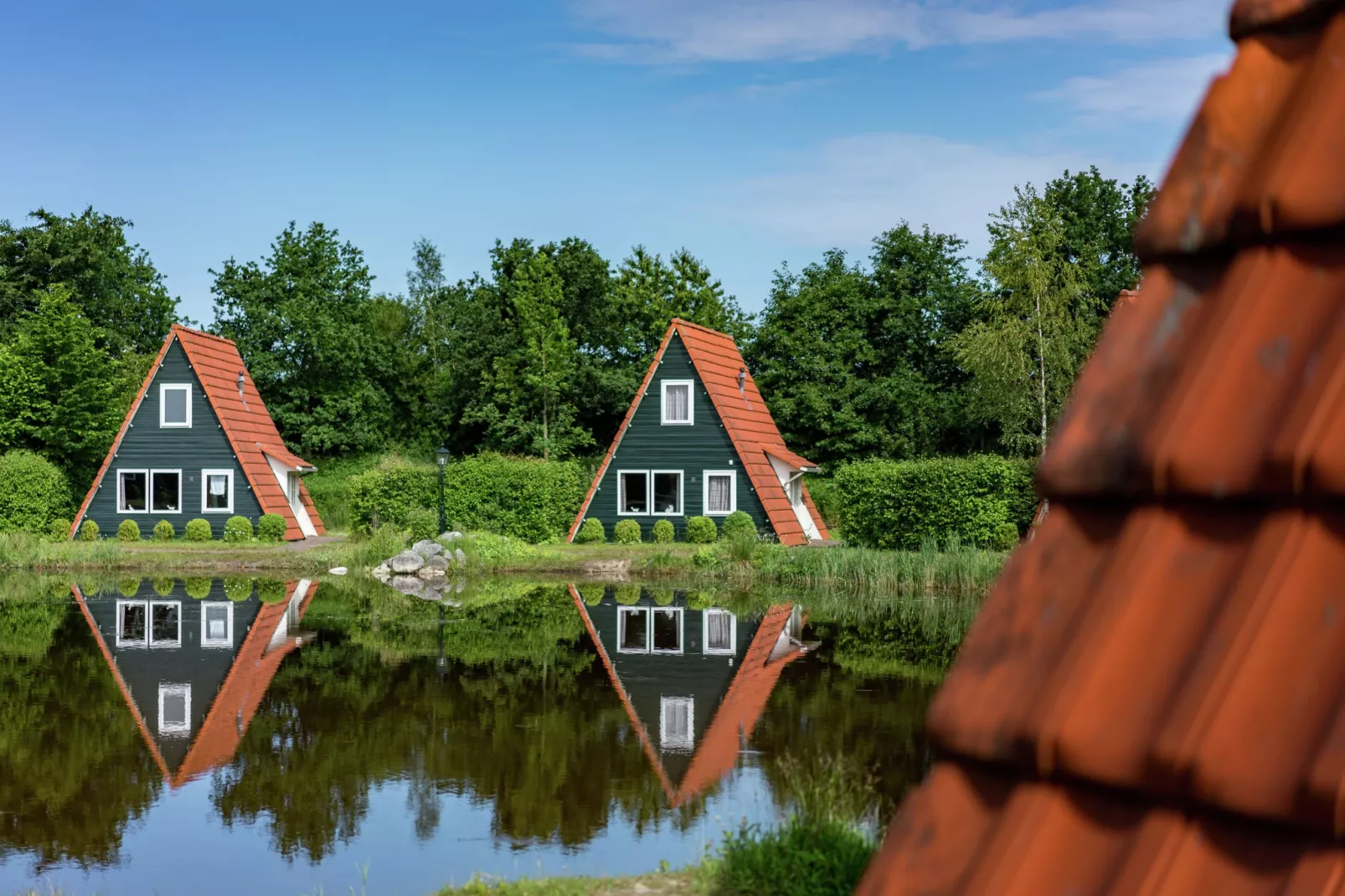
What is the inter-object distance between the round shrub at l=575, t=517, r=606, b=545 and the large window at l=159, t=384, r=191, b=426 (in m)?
12.5

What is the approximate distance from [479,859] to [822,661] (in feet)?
29.3

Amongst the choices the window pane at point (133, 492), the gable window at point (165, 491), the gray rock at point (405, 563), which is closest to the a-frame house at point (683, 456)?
the gray rock at point (405, 563)

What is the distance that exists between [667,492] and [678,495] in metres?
0.47

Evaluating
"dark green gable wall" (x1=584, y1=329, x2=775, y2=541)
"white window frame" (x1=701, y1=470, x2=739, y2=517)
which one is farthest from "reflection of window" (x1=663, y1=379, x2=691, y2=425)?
"white window frame" (x1=701, y1=470, x2=739, y2=517)

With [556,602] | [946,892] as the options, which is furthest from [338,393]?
[946,892]

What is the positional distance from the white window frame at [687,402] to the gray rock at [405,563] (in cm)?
855

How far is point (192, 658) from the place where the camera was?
58.3 feet

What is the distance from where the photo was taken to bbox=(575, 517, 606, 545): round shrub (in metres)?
33.4

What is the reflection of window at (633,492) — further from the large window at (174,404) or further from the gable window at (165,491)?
the large window at (174,404)

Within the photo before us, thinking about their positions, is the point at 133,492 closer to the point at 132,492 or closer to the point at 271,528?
the point at 132,492

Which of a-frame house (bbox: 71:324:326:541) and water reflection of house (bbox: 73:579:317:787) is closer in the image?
water reflection of house (bbox: 73:579:317:787)

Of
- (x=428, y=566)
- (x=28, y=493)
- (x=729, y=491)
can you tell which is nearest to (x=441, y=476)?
(x=428, y=566)

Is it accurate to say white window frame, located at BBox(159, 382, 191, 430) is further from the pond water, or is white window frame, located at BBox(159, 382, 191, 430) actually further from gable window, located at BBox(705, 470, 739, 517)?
gable window, located at BBox(705, 470, 739, 517)

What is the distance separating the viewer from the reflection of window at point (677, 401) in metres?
34.6
